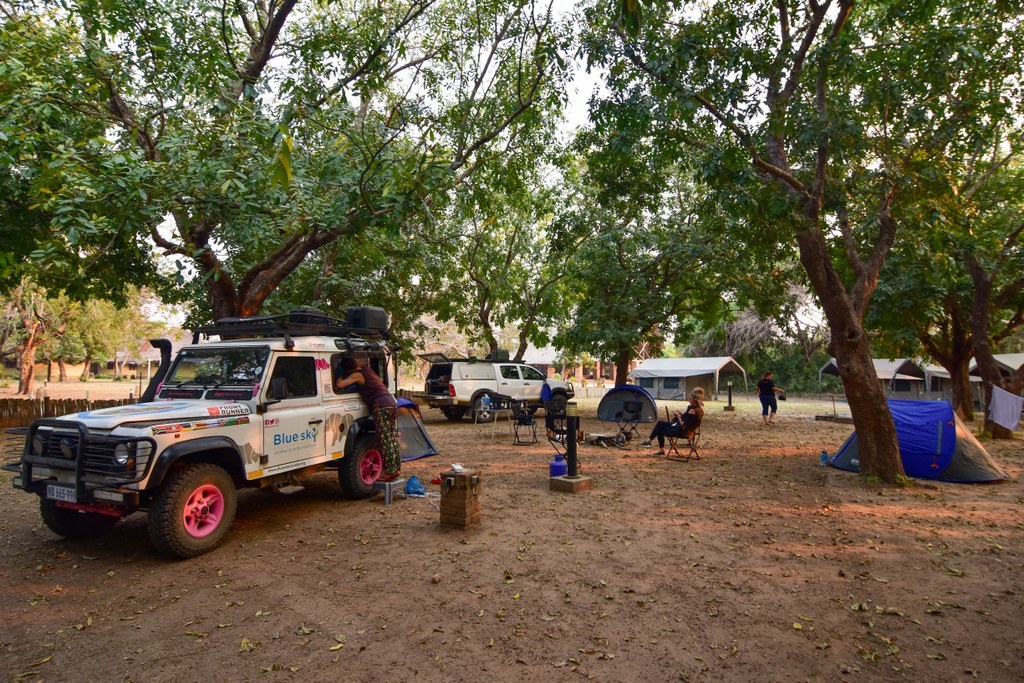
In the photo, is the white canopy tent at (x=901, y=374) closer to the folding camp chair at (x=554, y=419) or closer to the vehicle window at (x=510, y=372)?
the vehicle window at (x=510, y=372)

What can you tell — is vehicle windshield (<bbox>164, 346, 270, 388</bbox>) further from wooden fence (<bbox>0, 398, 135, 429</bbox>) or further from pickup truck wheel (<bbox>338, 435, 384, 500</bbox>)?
wooden fence (<bbox>0, 398, 135, 429</bbox>)

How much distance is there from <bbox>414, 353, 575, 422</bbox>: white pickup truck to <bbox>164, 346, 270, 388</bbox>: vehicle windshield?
32.6 ft

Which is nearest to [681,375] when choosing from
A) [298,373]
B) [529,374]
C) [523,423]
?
[529,374]

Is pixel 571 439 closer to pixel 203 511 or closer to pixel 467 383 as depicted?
pixel 203 511

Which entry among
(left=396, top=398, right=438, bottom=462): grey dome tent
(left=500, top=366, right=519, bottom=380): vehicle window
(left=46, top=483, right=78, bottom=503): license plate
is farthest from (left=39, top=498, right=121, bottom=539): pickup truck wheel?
(left=500, top=366, right=519, bottom=380): vehicle window

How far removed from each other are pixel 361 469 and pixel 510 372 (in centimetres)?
1133

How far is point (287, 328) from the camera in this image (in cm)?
650

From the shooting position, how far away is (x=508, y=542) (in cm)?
587

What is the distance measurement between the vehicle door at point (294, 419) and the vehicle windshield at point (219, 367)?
0.21m

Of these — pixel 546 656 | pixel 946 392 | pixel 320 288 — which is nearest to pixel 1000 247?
pixel 546 656

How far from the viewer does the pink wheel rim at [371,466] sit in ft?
24.8

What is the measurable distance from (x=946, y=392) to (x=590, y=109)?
28.9m

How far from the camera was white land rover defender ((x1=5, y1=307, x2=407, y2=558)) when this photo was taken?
16.1ft

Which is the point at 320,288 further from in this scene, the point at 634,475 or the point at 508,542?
the point at 508,542
